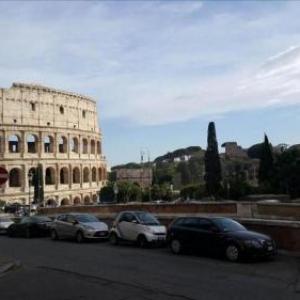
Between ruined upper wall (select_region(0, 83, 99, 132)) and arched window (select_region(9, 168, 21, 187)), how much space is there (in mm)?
7617

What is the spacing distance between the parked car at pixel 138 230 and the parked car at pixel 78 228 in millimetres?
1606

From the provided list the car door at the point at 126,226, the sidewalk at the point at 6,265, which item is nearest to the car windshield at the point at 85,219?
the car door at the point at 126,226

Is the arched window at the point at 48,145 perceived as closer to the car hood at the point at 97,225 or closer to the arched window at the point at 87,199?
the arched window at the point at 87,199

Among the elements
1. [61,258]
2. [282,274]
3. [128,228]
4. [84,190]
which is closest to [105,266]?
[61,258]

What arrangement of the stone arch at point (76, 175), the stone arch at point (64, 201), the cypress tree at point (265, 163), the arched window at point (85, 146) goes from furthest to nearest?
1. the arched window at point (85, 146)
2. the stone arch at point (76, 175)
3. the stone arch at point (64, 201)
4. the cypress tree at point (265, 163)

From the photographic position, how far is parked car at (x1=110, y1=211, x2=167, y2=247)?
23906 millimetres

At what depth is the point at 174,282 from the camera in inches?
562

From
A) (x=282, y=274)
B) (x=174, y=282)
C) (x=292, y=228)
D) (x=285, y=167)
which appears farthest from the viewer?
(x=285, y=167)

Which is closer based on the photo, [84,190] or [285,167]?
[285,167]

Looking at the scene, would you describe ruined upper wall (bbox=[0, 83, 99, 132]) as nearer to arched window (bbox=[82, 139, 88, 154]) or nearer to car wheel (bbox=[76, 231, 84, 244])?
arched window (bbox=[82, 139, 88, 154])

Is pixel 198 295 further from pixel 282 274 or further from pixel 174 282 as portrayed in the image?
pixel 282 274

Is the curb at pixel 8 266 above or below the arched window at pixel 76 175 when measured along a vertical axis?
below

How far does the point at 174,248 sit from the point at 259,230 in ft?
10.7

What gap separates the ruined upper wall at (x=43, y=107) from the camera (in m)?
94.2
